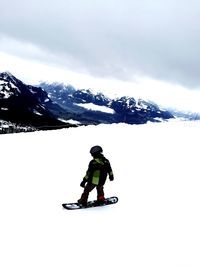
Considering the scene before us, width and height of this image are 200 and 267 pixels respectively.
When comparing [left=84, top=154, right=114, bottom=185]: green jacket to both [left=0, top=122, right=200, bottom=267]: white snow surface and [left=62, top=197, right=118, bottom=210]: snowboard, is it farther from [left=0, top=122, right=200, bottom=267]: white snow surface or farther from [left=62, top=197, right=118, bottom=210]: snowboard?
[left=0, top=122, right=200, bottom=267]: white snow surface

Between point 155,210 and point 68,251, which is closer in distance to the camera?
point 68,251

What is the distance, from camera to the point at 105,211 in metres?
10.9

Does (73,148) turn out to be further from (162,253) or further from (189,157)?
(162,253)

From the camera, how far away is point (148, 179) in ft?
47.4

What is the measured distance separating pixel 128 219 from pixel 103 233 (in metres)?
1.25

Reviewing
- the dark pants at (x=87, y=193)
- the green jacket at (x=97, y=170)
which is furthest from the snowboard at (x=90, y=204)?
the green jacket at (x=97, y=170)

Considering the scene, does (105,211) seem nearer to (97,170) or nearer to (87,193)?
(87,193)

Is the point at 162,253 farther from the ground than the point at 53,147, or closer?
closer

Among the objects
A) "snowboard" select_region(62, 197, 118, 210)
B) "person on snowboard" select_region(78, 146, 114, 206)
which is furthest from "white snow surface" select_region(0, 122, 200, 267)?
"person on snowboard" select_region(78, 146, 114, 206)

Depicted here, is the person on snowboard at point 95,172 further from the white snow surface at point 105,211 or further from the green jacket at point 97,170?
the white snow surface at point 105,211

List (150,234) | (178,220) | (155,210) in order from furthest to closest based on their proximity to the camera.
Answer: (155,210) → (178,220) → (150,234)

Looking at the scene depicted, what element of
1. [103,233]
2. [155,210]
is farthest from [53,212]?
[155,210]

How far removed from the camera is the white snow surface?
310 inches

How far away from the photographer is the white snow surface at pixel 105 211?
7.88m
